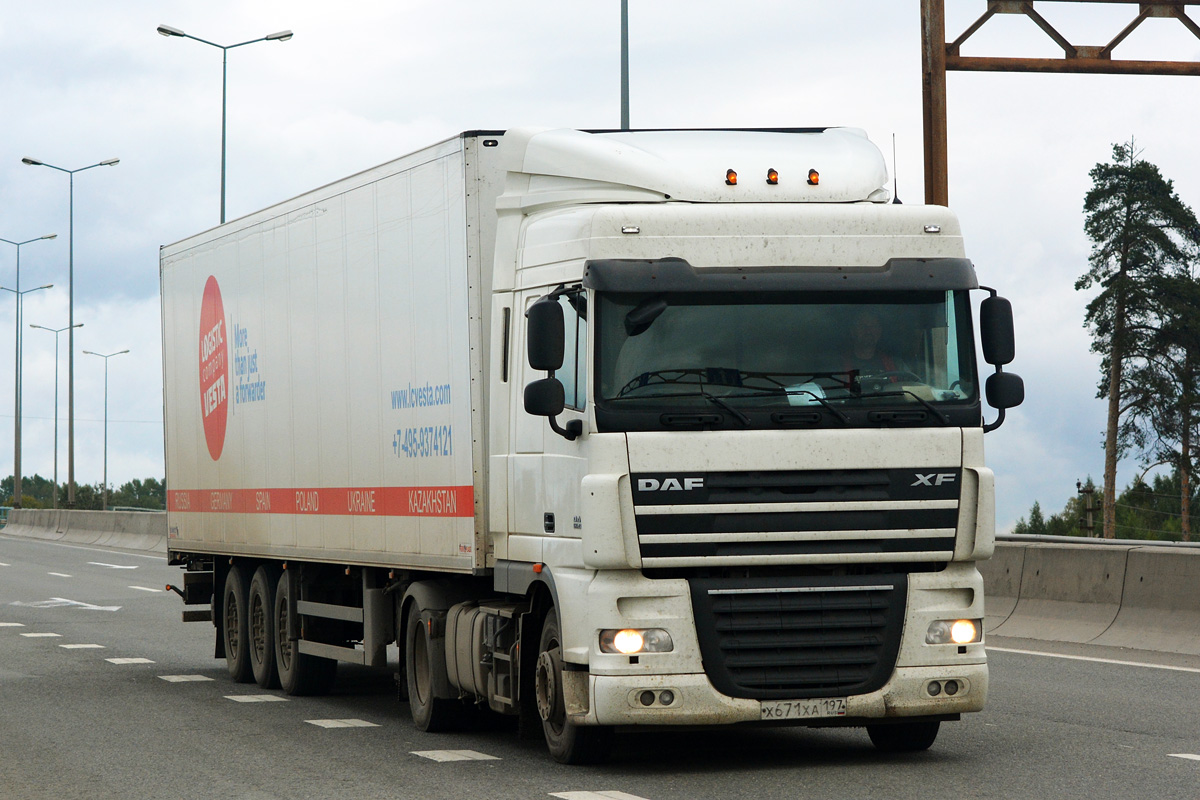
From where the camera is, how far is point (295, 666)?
1438 cm

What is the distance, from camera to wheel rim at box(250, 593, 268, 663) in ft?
50.0

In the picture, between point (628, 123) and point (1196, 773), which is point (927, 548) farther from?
point (628, 123)

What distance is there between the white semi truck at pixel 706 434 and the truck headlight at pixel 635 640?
0.01m

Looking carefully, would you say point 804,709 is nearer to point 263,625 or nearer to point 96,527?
point 263,625

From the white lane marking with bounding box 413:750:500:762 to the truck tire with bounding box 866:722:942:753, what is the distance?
214 centimetres

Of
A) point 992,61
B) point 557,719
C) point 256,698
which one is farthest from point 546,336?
point 992,61

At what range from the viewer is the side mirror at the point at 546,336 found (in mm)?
9352

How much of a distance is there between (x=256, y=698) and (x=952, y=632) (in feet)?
21.5

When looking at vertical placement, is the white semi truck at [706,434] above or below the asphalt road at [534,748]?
above

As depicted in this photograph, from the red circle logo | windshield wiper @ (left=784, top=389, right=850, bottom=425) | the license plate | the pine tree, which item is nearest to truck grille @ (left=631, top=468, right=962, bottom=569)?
windshield wiper @ (left=784, top=389, right=850, bottom=425)

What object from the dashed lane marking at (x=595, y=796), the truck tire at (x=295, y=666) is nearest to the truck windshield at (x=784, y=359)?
the dashed lane marking at (x=595, y=796)

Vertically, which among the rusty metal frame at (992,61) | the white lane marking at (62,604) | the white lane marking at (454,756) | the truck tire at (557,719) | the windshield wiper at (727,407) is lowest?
the white lane marking at (454,756)

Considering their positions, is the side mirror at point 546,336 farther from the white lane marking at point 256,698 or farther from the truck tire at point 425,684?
the white lane marking at point 256,698

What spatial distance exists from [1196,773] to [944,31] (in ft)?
42.3
